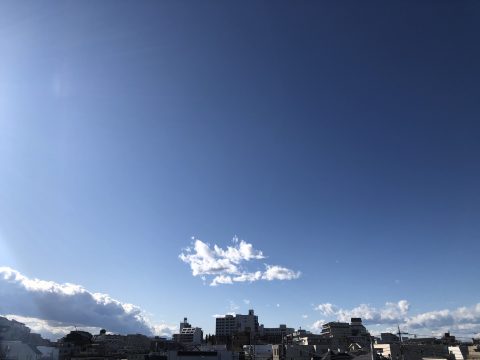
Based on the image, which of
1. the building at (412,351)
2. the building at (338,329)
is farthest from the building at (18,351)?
the building at (338,329)

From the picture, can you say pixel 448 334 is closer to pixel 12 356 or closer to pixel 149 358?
pixel 149 358

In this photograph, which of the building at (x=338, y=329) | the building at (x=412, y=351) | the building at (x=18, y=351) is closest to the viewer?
the building at (x=18, y=351)

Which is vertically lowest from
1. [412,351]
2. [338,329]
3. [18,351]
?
[412,351]

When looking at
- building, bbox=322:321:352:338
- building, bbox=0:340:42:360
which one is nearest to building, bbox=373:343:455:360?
building, bbox=322:321:352:338

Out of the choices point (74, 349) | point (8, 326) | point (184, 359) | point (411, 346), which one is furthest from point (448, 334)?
point (8, 326)

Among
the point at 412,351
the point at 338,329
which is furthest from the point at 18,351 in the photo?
the point at 338,329

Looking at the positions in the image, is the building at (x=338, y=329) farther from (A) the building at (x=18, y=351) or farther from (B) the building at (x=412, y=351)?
(A) the building at (x=18, y=351)

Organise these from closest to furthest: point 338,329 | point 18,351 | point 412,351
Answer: point 18,351 < point 412,351 < point 338,329

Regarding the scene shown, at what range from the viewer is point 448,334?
5881 inches

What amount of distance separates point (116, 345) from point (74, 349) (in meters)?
46.4

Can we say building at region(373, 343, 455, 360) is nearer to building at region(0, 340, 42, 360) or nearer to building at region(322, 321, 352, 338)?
building at region(322, 321, 352, 338)

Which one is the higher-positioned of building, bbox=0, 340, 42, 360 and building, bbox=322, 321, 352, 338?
building, bbox=322, 321, 352, 338

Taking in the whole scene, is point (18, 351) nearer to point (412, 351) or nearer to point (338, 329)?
point (412, 351)

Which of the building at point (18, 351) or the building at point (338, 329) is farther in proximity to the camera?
the building at point (338, 329)
